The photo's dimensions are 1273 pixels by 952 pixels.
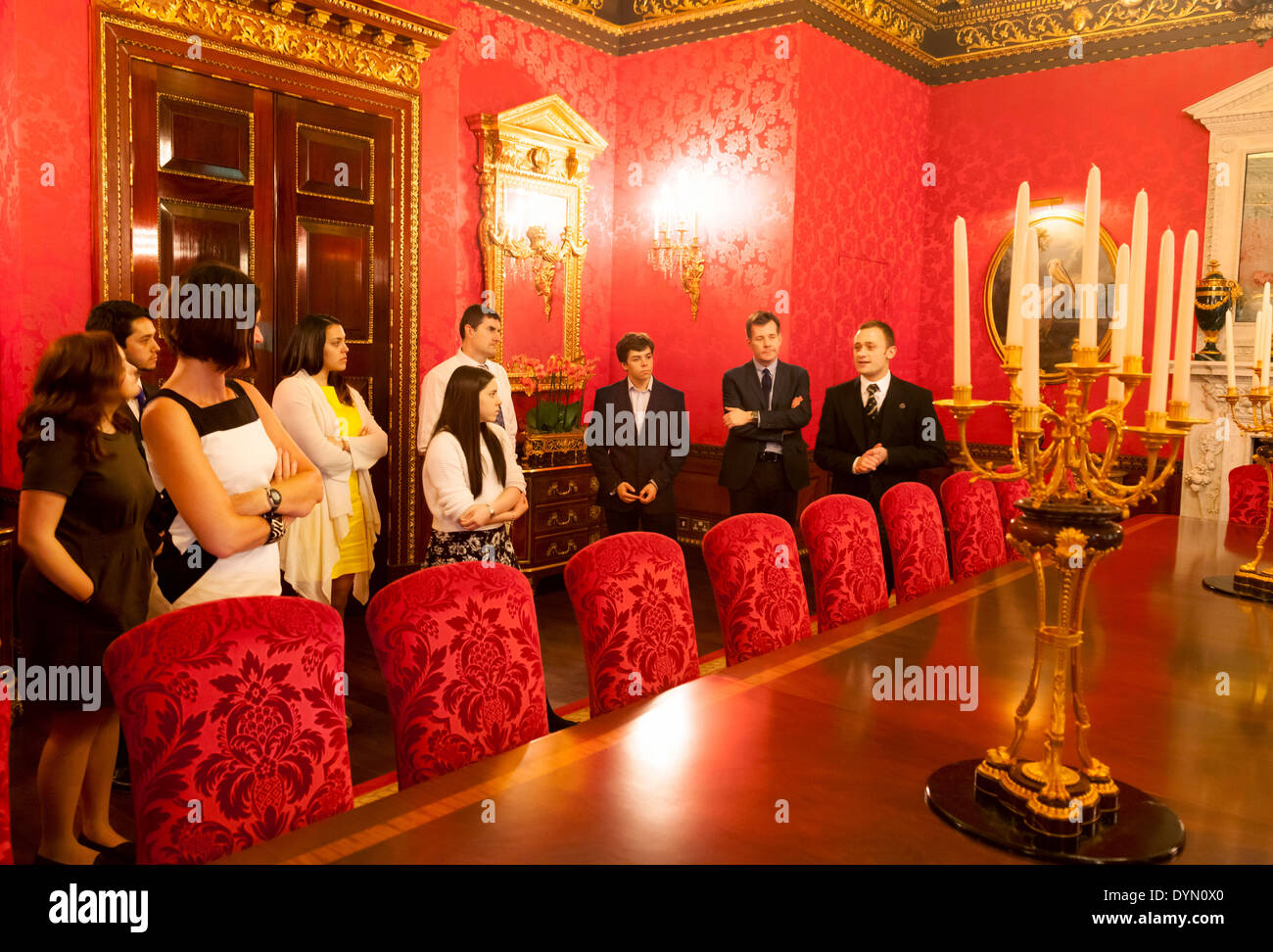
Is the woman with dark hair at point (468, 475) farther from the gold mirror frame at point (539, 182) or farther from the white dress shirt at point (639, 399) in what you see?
the gold mirror frame at point (539, 182)

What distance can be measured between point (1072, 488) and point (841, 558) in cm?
163

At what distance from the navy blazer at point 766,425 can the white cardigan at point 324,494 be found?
1.77m

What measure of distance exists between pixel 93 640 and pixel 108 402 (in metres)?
0.59

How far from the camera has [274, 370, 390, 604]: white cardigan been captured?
3637mm

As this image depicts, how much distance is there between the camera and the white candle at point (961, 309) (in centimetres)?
130

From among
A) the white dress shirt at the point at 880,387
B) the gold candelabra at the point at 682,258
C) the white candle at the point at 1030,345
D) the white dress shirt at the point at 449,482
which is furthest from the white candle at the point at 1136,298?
the gold candelabra at the point at 682,258

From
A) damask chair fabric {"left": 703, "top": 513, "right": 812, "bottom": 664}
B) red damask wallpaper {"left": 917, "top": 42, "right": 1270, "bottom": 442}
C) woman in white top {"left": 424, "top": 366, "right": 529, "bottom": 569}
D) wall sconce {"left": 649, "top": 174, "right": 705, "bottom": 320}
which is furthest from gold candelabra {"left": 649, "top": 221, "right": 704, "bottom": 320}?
damask chair fabric {"left": 703, "top": 513, "right": 812, "bottom": 664}

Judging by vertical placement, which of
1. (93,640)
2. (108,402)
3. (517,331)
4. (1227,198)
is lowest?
(93,640)

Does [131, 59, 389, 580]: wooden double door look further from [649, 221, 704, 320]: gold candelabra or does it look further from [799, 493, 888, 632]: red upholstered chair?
[799, 493, 888, 632]: red upholstered chair

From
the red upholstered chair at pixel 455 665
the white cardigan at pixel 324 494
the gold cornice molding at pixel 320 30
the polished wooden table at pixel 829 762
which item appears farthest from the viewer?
the gold cornice molding at pixel 320 30

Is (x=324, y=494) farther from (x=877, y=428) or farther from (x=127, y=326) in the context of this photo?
(x=877, y=428)

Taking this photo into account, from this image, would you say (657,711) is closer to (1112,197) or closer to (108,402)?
(108,402)
